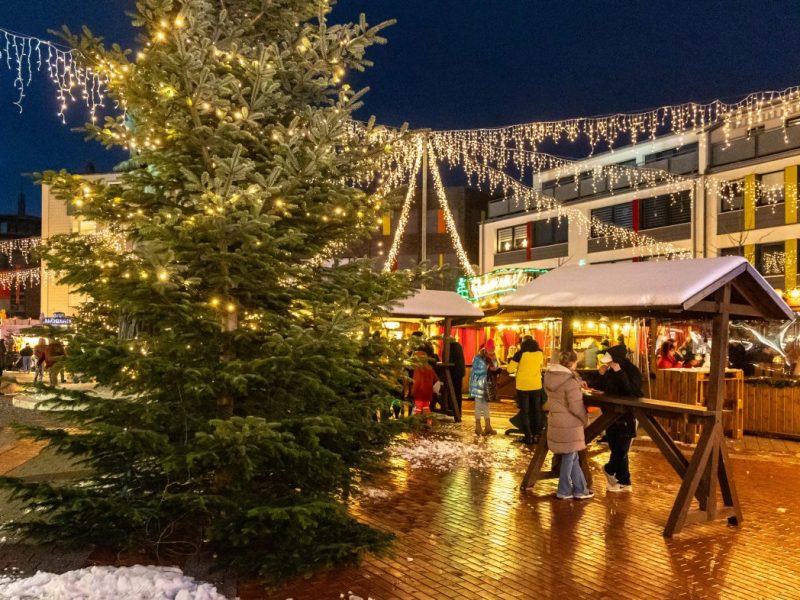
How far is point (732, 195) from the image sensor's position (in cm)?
2733

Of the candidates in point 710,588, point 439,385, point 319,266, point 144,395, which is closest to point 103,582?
point 144,395

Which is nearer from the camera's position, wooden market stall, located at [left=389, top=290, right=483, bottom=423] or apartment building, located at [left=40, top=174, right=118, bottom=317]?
wooden market stall, located at [left=389, top=290, right=483, bottom=423]

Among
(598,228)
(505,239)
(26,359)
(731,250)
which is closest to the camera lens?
(731,250)

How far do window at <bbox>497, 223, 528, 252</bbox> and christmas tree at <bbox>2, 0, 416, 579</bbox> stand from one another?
104 feet

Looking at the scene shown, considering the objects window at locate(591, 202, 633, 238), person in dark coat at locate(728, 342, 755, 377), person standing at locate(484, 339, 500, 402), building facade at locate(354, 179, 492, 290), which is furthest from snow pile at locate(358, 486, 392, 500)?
building facade at locate(354, 179, 492, 290)

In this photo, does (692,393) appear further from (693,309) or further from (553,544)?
(553,544)

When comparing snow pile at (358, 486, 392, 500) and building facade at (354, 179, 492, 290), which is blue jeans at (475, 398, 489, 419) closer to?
snow pile at (358, 486, 392, 500)

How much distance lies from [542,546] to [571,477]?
1958 millimetres

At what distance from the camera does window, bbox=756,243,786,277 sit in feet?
87.0

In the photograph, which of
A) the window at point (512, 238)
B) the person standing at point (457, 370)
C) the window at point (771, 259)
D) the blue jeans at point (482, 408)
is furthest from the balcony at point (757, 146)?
the blue jeans at point (482, 408)

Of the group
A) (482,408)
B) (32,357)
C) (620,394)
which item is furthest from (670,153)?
(32,357)

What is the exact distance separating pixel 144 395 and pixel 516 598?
11.4 feet

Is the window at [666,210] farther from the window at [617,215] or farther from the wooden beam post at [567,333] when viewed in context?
the wooden beam post at [567,333]

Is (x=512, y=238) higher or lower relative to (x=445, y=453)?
higher
